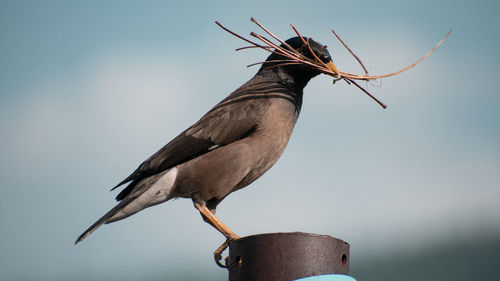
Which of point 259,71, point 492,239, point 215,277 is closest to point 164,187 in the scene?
point 259,71

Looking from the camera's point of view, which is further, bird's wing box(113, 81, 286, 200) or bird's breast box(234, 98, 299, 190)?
bird's wing box(113, 81, 286, 200)

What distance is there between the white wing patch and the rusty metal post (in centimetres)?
210

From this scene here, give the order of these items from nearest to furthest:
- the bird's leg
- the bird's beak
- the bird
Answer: the bird's beak → the bird's leg → the bird

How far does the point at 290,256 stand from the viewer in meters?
3.77

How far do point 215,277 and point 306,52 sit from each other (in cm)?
2412

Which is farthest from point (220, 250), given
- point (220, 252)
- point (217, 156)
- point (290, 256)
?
point (290, 256)

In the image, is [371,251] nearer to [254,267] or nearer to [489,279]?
[489,279]

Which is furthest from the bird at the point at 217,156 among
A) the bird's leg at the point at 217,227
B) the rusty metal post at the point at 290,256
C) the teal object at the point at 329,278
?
the teal object at the point at 329,278

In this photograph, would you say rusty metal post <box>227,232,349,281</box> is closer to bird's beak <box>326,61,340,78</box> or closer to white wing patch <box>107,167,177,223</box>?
bird's beak <box>326,61,340,78</box>

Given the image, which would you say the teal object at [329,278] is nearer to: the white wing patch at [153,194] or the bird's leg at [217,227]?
the bird's leg at [217,227]

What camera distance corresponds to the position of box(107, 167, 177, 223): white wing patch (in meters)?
5.82

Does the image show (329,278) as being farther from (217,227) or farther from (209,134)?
(209,134)

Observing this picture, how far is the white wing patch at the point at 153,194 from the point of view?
5.82 metres

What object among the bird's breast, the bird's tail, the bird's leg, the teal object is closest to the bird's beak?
the bird's breast
